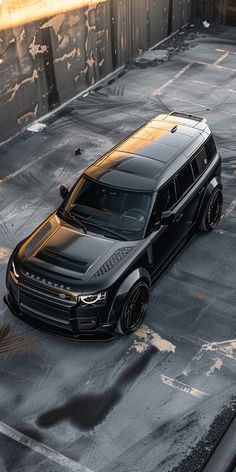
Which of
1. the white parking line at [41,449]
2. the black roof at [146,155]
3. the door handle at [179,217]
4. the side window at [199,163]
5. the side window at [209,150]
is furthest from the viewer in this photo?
the side window at [209,150]

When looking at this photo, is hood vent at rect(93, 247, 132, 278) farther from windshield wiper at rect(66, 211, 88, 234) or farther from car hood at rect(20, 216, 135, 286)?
windshield wiper at rect(66, 211, 88, 234)

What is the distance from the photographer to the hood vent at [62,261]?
6781mm

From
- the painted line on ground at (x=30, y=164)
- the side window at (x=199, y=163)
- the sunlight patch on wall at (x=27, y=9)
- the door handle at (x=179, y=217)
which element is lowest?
the painted line on ground at (x=30, y=164)

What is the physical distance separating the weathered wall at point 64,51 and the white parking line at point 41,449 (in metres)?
8.03

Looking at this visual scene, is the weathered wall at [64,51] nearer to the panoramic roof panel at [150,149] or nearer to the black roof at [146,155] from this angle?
the black roof at [146,155]

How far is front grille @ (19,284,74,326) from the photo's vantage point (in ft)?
21.7

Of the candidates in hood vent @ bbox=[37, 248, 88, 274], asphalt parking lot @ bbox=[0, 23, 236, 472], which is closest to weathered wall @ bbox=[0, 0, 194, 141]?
asphalt parking lot @ bbox=[0, 23, 236, 472]

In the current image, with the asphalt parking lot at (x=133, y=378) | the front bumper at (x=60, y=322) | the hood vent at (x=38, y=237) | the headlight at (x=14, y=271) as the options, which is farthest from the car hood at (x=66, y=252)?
the asphalt parking lot at (x=133, y=378)

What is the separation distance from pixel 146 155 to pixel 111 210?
1201 mm

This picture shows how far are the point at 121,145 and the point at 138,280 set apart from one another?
263 centimetres

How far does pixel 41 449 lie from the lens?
596 centimetres

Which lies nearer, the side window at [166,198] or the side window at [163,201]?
the side window at [163,201]

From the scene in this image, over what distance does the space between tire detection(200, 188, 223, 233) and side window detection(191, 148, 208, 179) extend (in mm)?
526

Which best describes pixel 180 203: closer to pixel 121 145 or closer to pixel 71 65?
pixel 121 145
